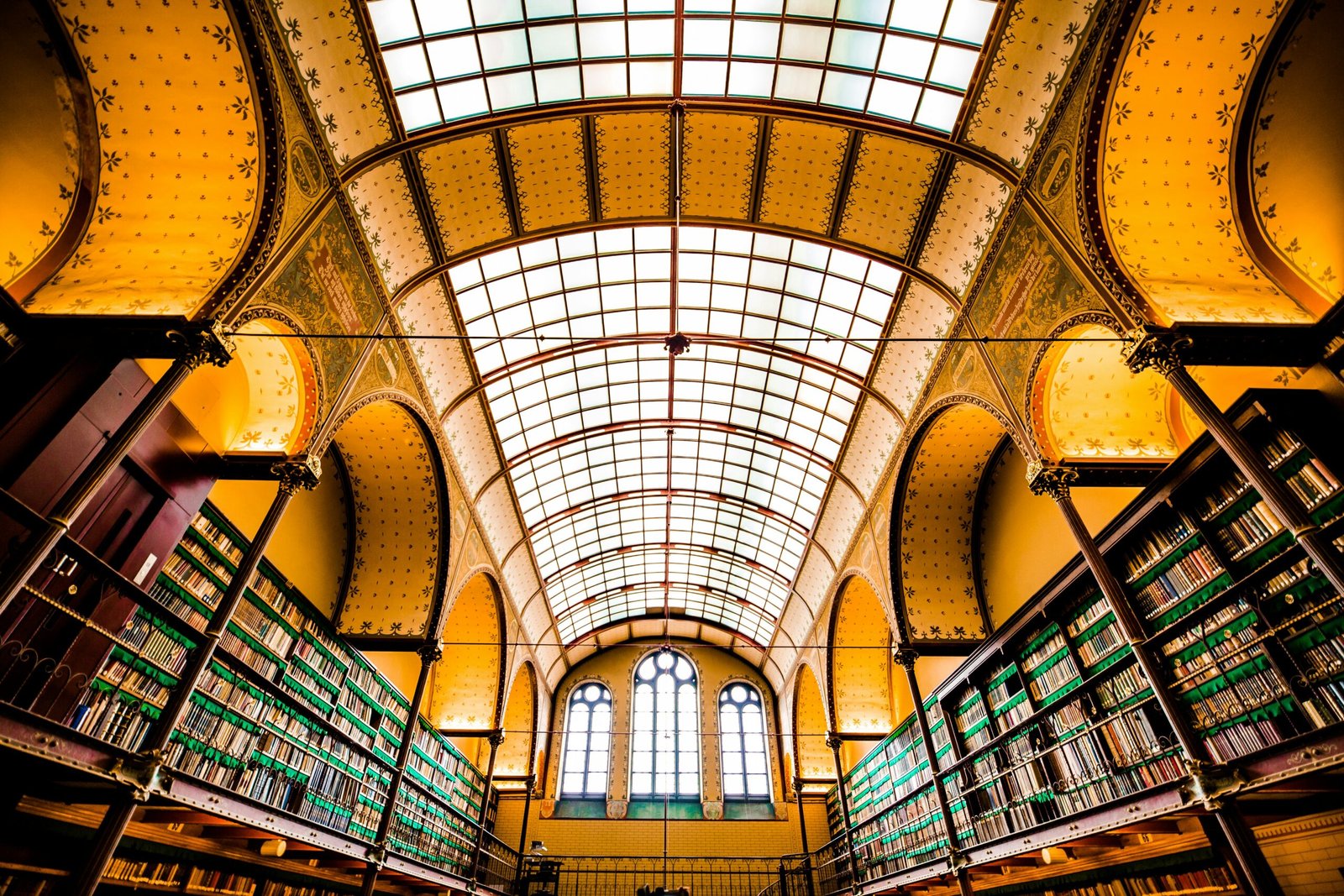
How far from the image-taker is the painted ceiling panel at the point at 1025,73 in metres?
7.43

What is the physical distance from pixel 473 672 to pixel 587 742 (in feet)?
27.3

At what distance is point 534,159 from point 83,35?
540cm

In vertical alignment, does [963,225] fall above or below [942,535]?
above

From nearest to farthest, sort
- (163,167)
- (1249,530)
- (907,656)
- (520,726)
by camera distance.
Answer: (1249,530) < (163,167) < (907,656) < (520,726)

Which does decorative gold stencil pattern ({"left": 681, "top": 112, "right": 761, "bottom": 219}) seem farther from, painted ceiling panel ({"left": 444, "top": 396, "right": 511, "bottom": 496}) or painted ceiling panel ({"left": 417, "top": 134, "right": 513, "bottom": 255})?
painted ceiling panel ({"left": 444, "top": 396, "right": 511, "bottom": 496})

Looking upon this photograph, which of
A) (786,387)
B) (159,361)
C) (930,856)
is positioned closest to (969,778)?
(930,856)

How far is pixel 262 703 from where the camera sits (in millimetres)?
8797

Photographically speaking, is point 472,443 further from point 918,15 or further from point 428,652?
point 918,15

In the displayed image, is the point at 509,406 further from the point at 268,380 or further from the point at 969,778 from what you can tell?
the point at 969,778

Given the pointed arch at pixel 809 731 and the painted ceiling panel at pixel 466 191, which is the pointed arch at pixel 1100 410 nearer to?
the painted ceiling panel at pixel 466 191

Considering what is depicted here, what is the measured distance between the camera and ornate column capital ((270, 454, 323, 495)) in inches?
340

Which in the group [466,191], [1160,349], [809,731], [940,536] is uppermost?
[466,191]

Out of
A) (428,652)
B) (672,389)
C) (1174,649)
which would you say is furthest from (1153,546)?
(428,652)

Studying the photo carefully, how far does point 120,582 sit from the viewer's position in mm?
6621
